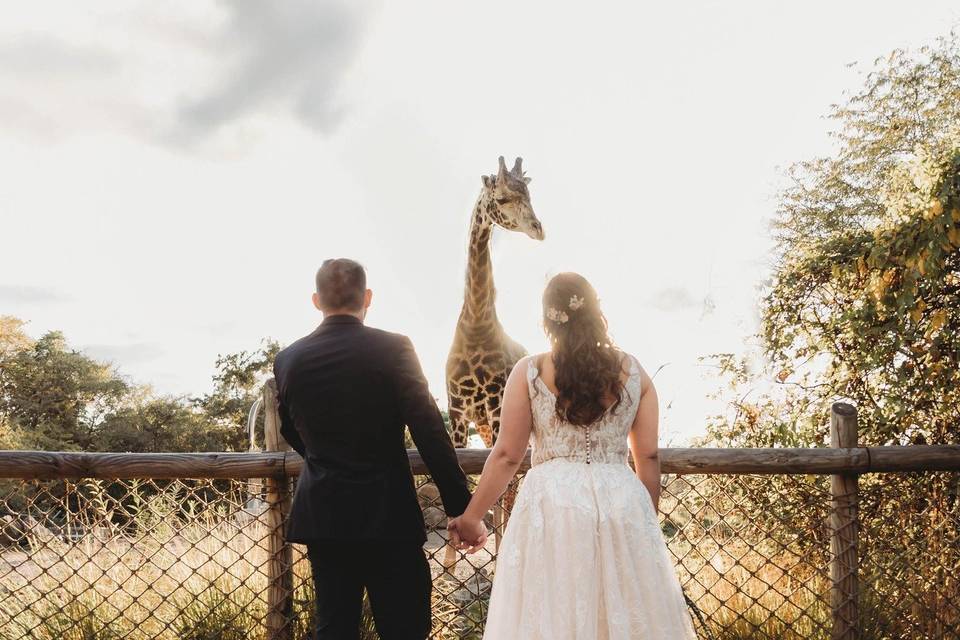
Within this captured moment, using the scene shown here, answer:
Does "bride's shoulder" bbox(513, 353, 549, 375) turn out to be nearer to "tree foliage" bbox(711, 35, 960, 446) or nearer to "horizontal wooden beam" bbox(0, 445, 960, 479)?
"horizontal wooden beam" bbox(0, 445, 960, 479)

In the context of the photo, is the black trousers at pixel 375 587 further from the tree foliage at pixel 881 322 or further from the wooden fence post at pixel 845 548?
the tree foliage at pixel 881 322

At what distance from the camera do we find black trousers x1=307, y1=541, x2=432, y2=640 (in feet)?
8.61

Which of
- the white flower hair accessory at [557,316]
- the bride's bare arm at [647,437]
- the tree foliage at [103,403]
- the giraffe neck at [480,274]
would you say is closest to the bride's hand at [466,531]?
the bride's bare arm at [647,437]

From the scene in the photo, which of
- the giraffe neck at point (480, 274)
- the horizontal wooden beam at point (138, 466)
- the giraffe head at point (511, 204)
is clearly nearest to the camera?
the horizontal wooden beam at point (138, 466)

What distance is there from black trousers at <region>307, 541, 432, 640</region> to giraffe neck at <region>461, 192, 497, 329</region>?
3.53 m

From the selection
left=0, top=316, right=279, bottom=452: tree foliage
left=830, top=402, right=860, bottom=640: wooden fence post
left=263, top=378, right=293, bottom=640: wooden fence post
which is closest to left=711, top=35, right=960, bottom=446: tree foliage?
left=830, top=402, right=860, bottom=640: wooden fence post

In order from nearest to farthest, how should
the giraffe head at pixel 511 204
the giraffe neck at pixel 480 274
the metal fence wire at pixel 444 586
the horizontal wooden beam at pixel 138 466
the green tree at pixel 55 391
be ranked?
the horizontal wooden beam at pixel 138 466
the metal fence wire at pixel 444 586
the giraffe head at pixel 511 204
the giraffe neck at pixel 480 274
the green tree at pixel 55 391

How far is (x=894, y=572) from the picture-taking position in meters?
3.93

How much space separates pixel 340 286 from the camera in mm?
2756

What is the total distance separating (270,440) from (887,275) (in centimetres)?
341

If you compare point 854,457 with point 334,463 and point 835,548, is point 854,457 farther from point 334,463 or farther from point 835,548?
point 334,463

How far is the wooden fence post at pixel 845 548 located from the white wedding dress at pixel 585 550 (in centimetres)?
115

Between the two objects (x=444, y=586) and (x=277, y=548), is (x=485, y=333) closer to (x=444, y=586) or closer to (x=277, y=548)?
(x=444, y=586)

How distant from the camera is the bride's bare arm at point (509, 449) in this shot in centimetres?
276
